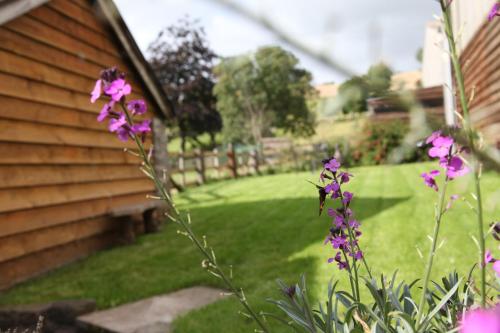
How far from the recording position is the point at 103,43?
310 inches

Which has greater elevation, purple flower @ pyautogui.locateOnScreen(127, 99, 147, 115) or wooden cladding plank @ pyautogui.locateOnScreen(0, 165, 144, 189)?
purple flower @ pyautogui.locateOnScreen(127, 99, 147, 115)

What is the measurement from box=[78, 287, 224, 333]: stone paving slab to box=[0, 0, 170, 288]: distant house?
1.86 metres

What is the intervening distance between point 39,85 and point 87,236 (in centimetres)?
228

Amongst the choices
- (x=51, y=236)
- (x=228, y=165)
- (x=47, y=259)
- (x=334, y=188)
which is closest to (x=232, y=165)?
(x=228, y=165)

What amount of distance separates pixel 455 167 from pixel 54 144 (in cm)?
598

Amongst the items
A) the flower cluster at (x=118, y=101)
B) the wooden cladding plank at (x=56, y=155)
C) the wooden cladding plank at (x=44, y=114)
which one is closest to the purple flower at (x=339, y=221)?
the flower cluster at (x=118, y=101)

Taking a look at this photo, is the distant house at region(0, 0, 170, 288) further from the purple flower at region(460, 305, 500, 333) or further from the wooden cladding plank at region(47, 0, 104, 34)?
the purple flower at region(460, 305, 500, 333)

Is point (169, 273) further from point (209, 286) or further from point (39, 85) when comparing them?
point (39, 85)

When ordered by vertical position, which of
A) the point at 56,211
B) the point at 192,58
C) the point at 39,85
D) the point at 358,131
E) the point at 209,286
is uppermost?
the point at 192,58

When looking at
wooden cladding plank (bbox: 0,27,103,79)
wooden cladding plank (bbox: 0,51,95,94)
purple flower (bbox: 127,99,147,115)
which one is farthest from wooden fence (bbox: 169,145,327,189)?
purple flower (bbox: 127,99,147,115)

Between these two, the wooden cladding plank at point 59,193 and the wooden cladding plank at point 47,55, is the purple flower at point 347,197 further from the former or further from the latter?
the wooden cladding plank at point 47,55

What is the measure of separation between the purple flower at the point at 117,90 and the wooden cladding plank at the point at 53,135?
14.5ft

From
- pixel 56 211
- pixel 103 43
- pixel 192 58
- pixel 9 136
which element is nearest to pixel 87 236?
pixel 56 211

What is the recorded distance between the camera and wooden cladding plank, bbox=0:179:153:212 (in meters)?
5.42
